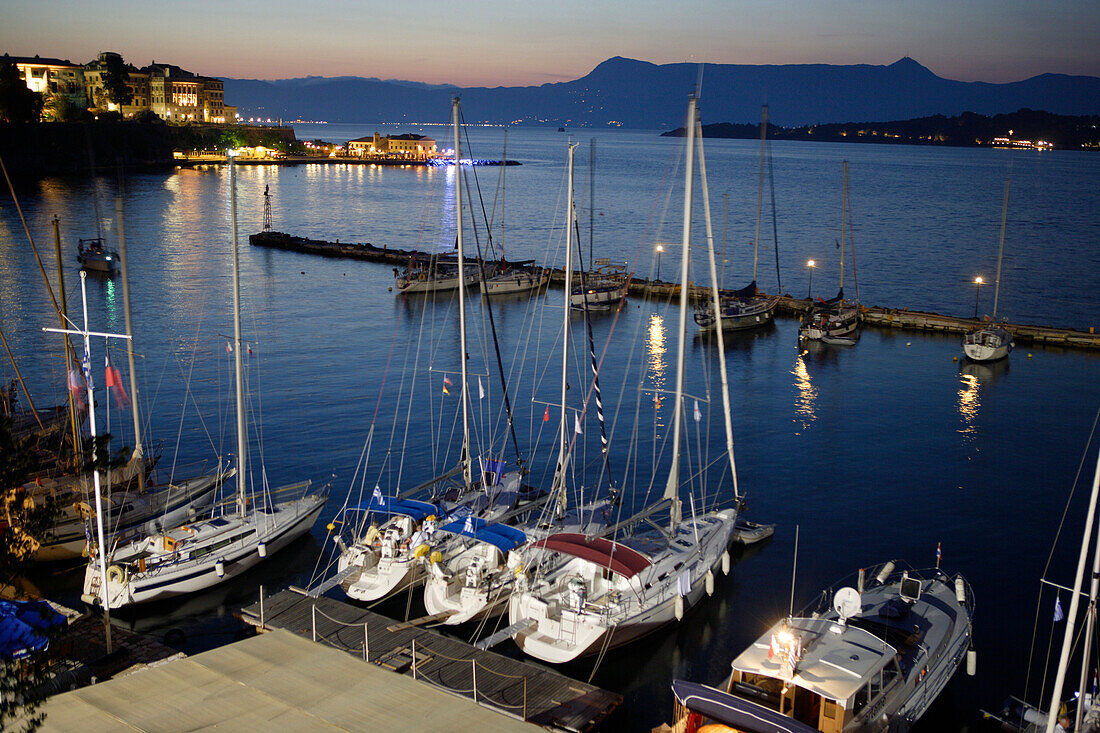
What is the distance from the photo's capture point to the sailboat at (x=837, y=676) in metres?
12.6

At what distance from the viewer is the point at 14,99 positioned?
395ft

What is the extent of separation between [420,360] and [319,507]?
19.6 metres

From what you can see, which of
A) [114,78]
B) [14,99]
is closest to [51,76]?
[114,78]

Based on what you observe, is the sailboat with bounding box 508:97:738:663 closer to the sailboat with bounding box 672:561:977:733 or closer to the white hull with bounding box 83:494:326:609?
the sailboat with bounding box 672:561:977:733

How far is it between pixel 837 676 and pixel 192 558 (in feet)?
46.1

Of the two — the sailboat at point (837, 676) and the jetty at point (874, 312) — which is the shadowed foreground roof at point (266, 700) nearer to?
the sailboat at point (837, 676)

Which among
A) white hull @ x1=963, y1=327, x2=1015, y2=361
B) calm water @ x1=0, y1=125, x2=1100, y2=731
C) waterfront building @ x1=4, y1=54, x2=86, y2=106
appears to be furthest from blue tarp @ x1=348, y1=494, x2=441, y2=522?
waterfront building @ x1=4, y1=54, x2=86, y2=106

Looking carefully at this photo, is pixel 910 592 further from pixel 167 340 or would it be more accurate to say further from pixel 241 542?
pixel 167 340

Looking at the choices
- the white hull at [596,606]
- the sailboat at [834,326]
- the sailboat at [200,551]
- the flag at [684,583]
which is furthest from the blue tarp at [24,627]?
the sailboat at [834,326]

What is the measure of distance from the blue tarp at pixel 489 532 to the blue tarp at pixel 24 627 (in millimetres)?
7458

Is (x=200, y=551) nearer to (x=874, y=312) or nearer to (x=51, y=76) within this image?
(x=874, y=312)

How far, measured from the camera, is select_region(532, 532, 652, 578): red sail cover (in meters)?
16.9

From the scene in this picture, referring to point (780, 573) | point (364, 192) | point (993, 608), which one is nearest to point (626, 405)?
point (780, 573)

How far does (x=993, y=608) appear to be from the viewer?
20438 millimetres
